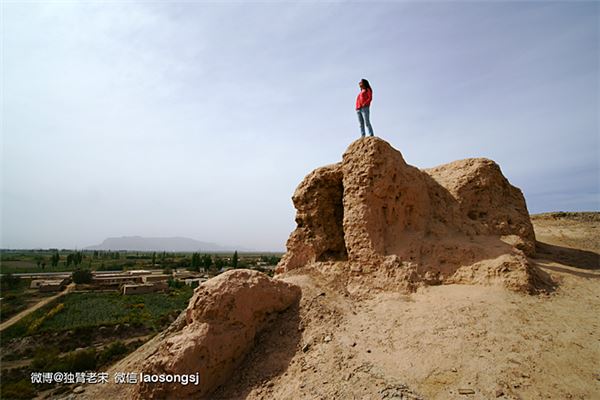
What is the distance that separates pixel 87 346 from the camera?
24.2 m

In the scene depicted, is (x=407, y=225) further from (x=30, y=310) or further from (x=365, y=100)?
(x=30, y=310)

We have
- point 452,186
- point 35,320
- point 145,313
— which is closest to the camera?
point 452,186

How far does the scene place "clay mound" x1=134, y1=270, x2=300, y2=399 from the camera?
17.8 feet

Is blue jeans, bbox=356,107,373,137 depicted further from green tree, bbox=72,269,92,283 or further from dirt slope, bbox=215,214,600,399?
green tree, bbox=72,269,92,283

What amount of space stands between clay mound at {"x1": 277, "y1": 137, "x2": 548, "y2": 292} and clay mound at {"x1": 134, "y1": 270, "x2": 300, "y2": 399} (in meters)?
2.31

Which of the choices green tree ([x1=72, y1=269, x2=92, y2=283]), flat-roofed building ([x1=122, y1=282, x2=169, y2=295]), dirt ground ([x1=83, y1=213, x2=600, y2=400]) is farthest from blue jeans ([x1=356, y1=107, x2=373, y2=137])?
green tree ([x1=72, y1=269, x2=92, y2=283])

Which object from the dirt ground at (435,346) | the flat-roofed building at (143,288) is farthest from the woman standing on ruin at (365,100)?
the flat-roofed building at (143,288)

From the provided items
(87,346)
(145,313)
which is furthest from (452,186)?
(145,313)

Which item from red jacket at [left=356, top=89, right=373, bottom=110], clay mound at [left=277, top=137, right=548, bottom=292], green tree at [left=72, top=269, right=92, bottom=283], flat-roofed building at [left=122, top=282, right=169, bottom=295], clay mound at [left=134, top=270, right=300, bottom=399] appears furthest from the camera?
green tree at [left=72, top=269, right=92, bottom=283]

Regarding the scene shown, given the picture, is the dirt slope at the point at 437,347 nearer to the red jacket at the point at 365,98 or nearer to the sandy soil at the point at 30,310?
the red jacket at the point at 365,98

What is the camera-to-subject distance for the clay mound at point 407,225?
22.6 feet

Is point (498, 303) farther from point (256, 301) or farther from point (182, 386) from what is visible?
→ point (182, 386)

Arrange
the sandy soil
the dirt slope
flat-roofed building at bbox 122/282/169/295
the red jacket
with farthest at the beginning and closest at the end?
flat-roofed building at bbox 122/282/169/295 < the sandy soil < the red jacket < the dirt slope

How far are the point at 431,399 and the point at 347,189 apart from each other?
16.9 ft
